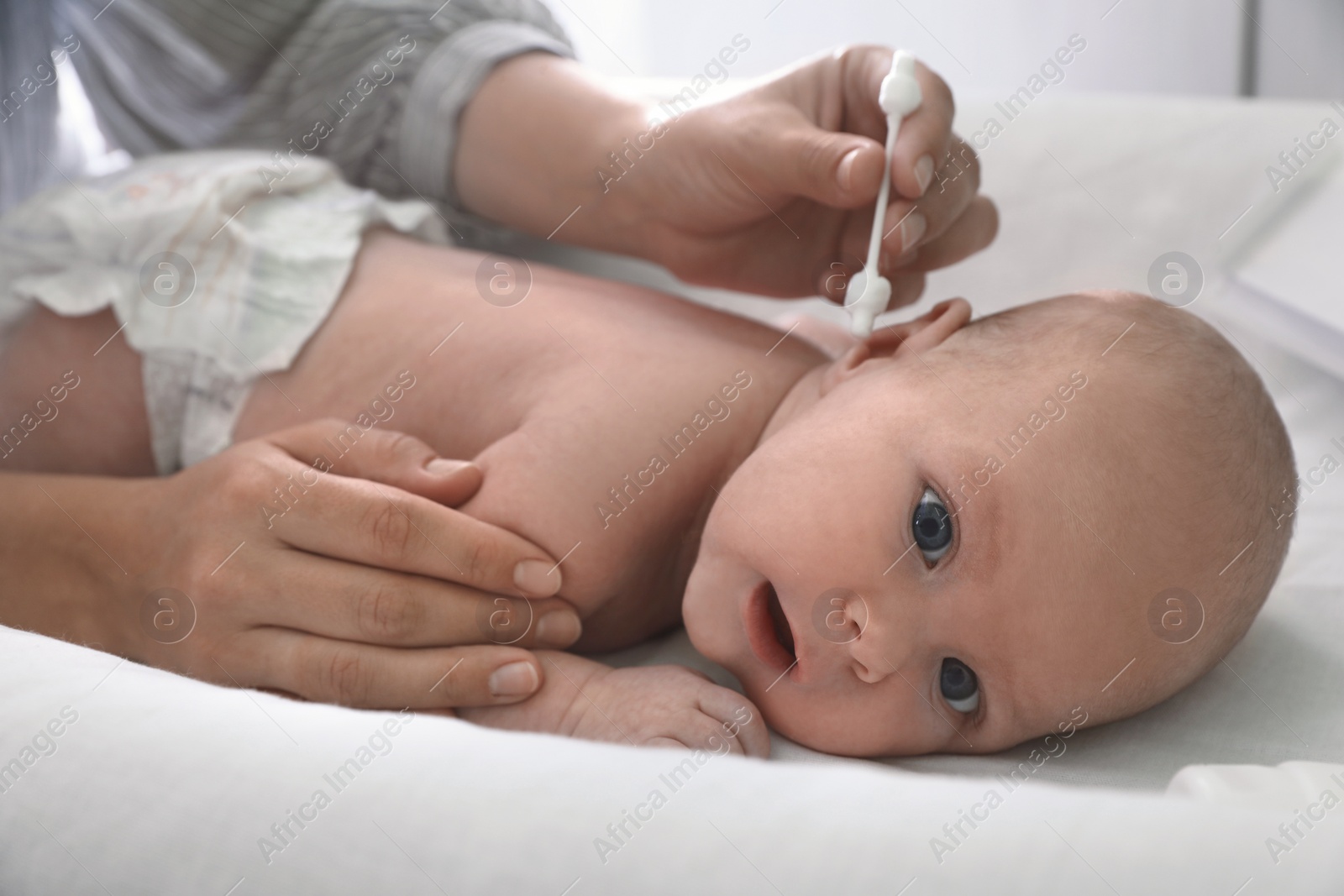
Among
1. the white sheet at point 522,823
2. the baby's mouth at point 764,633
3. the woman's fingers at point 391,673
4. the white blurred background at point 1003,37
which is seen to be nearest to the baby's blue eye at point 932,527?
the baby's mouth at point 764,633

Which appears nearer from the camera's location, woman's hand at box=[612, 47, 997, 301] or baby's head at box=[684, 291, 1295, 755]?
baby's head at box=[684, 291, 1295, 755]

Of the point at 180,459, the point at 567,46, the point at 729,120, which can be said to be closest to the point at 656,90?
the point at 567,46

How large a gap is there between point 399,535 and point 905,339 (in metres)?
0.51

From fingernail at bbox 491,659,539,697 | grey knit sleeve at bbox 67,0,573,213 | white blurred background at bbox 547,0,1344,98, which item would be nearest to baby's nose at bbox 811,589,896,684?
fingernail at bbox 491,659,539,697

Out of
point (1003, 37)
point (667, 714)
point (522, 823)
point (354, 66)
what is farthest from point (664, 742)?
point (1003, 37)

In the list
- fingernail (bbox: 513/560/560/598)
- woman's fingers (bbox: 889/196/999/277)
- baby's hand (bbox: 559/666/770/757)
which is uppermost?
woman's fingers (bbox: 889/196/999/277)

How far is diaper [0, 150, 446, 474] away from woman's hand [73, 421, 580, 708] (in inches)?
7.4

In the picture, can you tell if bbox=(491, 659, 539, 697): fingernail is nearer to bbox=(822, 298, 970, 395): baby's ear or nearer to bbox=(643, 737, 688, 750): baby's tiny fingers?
bbox=(643, 737, 688, 750): baby's tiny fingers

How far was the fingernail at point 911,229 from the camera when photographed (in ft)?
3.22

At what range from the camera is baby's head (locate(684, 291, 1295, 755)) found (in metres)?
0.78

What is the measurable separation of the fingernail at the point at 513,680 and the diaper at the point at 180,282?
45 centimetres

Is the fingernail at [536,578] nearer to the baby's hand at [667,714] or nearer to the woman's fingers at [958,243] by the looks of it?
the baby's hand at [667,714]

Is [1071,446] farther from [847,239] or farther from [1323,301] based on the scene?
[1323,301]

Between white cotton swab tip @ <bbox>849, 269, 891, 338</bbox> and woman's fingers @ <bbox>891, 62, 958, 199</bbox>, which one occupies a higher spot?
woman's fingers @ <bbox>891, 62, 958, 199</bbox>
